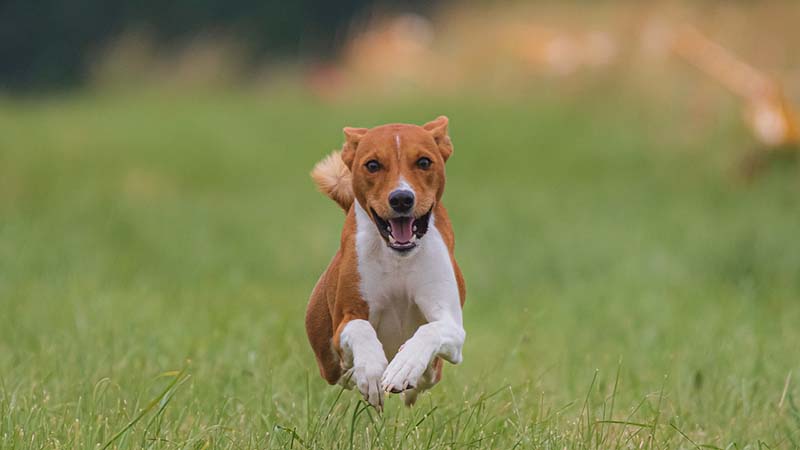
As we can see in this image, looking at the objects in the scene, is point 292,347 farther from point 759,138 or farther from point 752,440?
point 759,138

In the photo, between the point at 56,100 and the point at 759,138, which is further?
the point at 56,100

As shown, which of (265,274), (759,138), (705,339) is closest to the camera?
(705,339)

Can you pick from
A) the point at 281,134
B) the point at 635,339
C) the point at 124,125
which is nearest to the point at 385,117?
the point at 281,134

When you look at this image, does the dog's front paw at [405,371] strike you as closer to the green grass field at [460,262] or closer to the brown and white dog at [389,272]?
the brown and white dog at [389,272]

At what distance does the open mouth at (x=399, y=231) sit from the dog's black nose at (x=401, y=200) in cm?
5

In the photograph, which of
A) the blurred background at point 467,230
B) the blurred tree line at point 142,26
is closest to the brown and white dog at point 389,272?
the blurred background at point 467,230

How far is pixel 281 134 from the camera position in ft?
44.9

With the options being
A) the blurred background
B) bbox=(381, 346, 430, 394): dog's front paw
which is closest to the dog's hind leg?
the blurred background

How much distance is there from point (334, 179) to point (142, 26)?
1854 centimetres

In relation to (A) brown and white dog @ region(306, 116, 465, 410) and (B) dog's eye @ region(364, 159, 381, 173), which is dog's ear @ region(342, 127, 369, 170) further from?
(B) dog's eye @ region(364, 159, 381, 173)

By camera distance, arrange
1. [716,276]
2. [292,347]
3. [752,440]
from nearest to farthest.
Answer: [752,440] < [292,347] < [716,276]

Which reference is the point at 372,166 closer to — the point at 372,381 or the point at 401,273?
the point at 401,273

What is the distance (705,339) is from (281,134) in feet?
29.1

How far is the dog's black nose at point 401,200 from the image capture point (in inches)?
109
